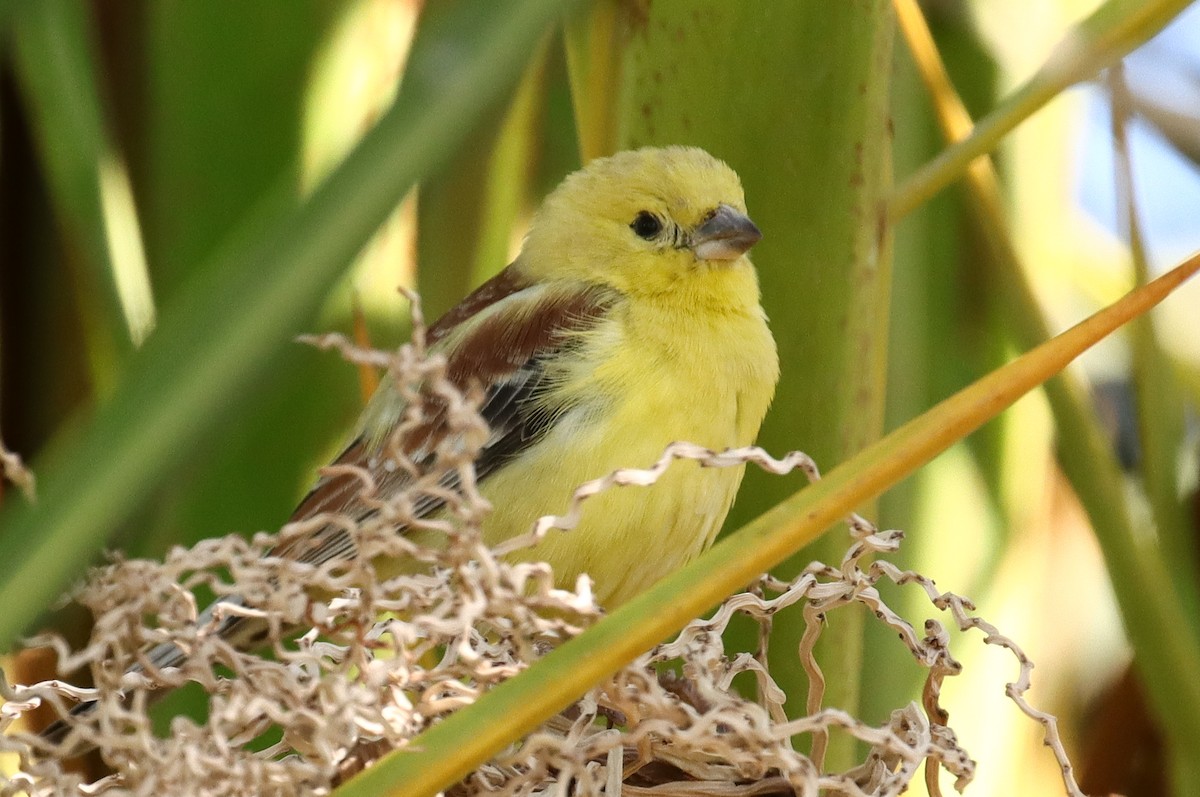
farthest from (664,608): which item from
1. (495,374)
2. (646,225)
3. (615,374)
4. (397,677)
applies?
(646,225)

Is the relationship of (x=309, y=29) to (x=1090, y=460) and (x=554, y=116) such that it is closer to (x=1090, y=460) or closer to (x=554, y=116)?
(x=554, y=116)

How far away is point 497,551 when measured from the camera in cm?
85

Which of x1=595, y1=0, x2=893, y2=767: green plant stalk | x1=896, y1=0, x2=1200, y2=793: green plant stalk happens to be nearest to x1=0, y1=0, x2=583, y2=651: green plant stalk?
x1=595, y1=0, x2=893, y2=767: green plant stalk

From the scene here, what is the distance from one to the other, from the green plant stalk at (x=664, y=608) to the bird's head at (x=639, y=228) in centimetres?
96

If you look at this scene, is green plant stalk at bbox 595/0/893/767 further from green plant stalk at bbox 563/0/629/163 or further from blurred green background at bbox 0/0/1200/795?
green plant stalk at bbox 563/0/629/163

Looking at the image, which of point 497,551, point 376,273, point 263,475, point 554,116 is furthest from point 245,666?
point 554,116

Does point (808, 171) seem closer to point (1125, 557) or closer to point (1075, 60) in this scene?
point (1075, 60)

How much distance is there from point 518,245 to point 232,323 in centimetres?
141

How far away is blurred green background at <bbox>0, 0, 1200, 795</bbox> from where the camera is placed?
92 centimetres

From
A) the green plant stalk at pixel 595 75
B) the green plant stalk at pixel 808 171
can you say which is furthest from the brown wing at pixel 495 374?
the green plant stalk at pixel 808 171

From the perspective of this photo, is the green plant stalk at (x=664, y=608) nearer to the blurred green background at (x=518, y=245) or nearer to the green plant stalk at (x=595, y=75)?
the blurred green background at (x=518, y=245)

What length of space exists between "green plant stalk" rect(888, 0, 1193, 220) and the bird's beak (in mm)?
523

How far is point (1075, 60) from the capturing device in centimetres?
114

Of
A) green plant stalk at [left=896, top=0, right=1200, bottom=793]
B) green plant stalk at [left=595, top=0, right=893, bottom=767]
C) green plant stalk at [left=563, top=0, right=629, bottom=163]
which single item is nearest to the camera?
green plant stalk at [left=595, top=0, right=893, bottom=767]
